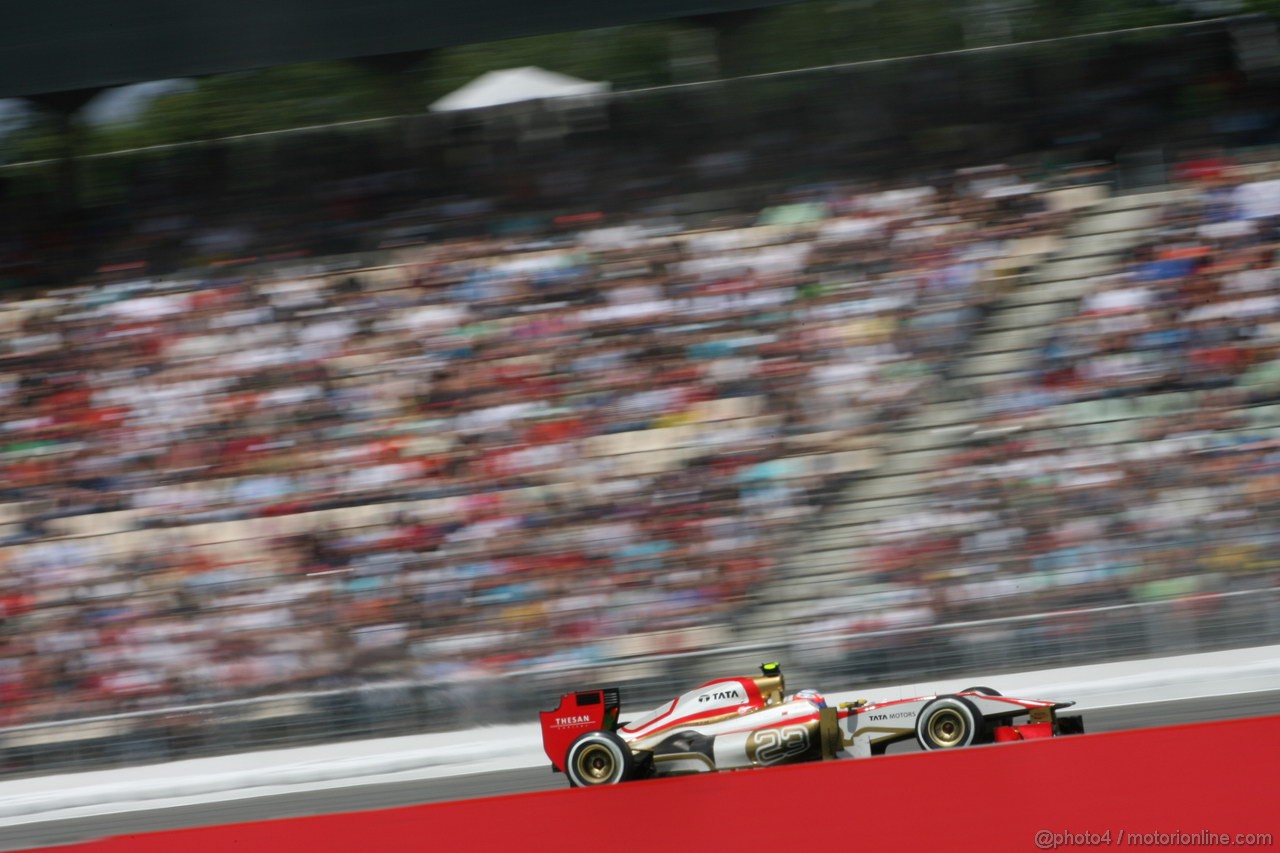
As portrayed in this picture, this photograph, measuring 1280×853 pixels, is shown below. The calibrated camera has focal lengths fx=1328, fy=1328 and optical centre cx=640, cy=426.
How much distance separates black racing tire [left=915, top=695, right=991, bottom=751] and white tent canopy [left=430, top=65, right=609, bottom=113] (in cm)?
518

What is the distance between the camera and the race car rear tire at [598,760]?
5.31 metres

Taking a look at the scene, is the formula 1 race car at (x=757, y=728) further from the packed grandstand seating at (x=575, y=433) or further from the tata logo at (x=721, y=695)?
the packed grandstand seating at (x=575, y=433)

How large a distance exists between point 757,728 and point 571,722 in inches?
31.0

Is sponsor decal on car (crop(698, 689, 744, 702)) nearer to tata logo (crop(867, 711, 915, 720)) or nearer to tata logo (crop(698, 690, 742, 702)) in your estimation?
tata logo (crop(698, 690, 742, 702))

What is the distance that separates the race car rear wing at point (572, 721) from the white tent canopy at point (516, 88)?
15.4ft

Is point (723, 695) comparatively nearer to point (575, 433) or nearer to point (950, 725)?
point (950, 725)

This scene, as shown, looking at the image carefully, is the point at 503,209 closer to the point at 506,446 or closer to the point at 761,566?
the point at 506,446

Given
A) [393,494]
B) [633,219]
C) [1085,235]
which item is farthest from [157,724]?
[1085,235]

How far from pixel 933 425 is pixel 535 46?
355 cm

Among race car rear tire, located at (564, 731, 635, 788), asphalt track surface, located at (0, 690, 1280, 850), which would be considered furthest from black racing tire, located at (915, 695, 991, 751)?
asphalt track surface, located at (0, 690, 1280, 850)

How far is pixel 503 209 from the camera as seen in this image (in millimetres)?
8789

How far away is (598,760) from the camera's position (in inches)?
211

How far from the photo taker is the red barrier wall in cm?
424

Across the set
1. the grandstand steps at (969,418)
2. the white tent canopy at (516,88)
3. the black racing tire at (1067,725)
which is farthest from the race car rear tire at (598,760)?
the white tent canopy at (516,88)
